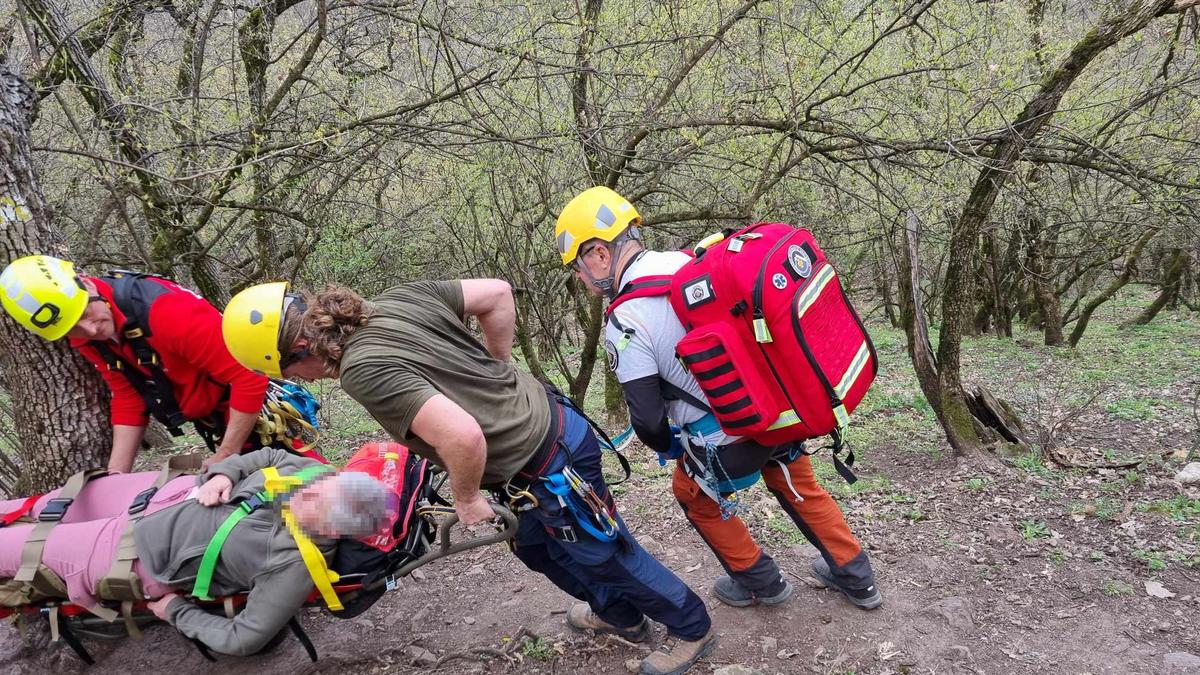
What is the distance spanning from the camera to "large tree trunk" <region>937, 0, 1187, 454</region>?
4582 millimetres

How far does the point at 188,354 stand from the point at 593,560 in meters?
2.17

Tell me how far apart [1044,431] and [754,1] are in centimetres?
409

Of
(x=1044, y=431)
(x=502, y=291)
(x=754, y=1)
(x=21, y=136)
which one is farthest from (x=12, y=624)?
(x=1044, y=431)

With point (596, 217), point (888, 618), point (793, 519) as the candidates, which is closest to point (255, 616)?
point (596, 217)

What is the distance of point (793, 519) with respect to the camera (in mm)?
3402

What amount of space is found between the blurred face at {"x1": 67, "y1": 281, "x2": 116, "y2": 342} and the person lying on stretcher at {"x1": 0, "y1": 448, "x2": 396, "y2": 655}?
2.70 ft

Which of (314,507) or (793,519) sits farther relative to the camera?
(793,519)

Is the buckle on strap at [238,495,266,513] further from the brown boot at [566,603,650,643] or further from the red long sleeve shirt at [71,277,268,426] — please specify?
the brown boot at [566,603,650,643]

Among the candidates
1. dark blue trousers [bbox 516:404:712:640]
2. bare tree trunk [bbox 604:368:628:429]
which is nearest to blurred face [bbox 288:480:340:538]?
dark blue trousers [bbox 516:404:712:640]

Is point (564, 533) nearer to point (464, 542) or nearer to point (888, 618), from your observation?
point (464, 542)

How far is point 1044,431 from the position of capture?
17.4ft

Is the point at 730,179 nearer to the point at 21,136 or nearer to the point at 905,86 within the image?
the point at 905,86

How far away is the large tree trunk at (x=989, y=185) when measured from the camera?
180 inches

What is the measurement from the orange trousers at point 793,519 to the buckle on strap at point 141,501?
2.49m
